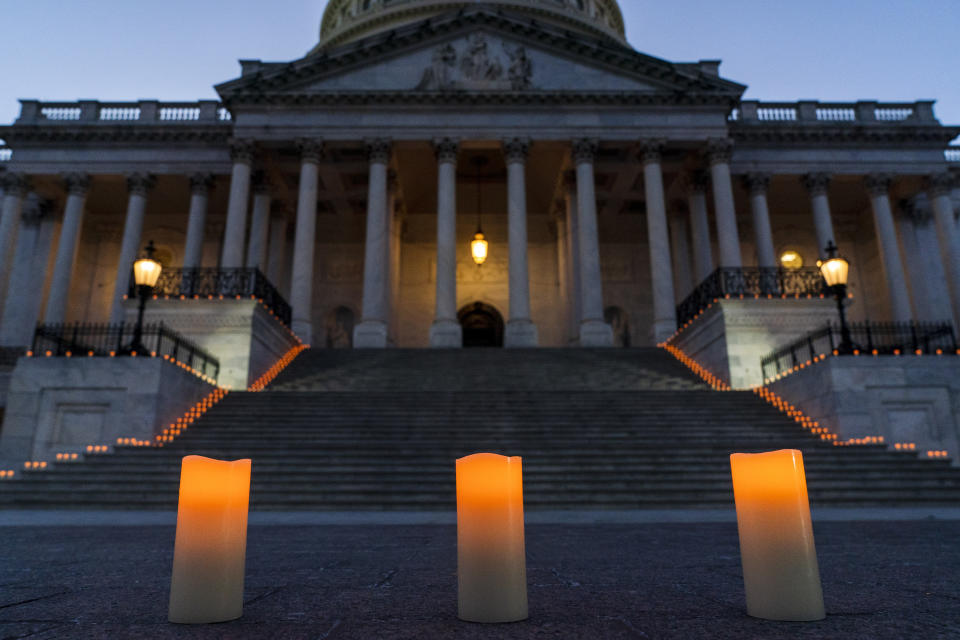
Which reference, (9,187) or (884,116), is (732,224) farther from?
(9,187)

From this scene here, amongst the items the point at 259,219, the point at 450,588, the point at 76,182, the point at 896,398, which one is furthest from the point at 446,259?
the point at 450,588

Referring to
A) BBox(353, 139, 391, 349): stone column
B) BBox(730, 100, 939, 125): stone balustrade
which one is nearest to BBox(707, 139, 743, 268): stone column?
BBox(730, 100, 939, 125): stone balustrade

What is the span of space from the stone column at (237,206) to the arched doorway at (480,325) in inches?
614

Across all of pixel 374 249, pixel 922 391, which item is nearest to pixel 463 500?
pixel 922 391

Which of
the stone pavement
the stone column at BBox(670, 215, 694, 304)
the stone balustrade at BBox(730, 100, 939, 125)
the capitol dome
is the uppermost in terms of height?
the capitol dome

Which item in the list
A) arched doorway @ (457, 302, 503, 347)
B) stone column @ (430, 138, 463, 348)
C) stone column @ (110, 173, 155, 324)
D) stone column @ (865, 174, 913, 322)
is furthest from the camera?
arched doorway @ (457, 302, 503, 347)

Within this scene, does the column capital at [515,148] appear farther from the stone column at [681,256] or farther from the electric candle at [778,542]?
the electric candle at [778,542]

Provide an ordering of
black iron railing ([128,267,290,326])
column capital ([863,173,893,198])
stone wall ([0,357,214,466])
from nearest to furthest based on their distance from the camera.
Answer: stone wall ([0,357,214,466]) < black iron railing ([128,267,290,326]) < column capital ([863,173,893,198])

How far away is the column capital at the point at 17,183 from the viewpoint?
31091 mm

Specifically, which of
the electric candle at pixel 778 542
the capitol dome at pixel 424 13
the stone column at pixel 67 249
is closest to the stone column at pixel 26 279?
the stone column at pixel 67 249

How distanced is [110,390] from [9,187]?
23.3 m

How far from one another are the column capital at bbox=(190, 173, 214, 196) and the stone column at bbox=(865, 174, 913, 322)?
Result: 1331 inches

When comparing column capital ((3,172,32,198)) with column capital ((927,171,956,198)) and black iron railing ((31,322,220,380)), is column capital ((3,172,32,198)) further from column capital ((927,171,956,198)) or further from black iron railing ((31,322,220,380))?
column capital ((927,171,956,198))

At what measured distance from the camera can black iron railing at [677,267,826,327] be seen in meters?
23.2
